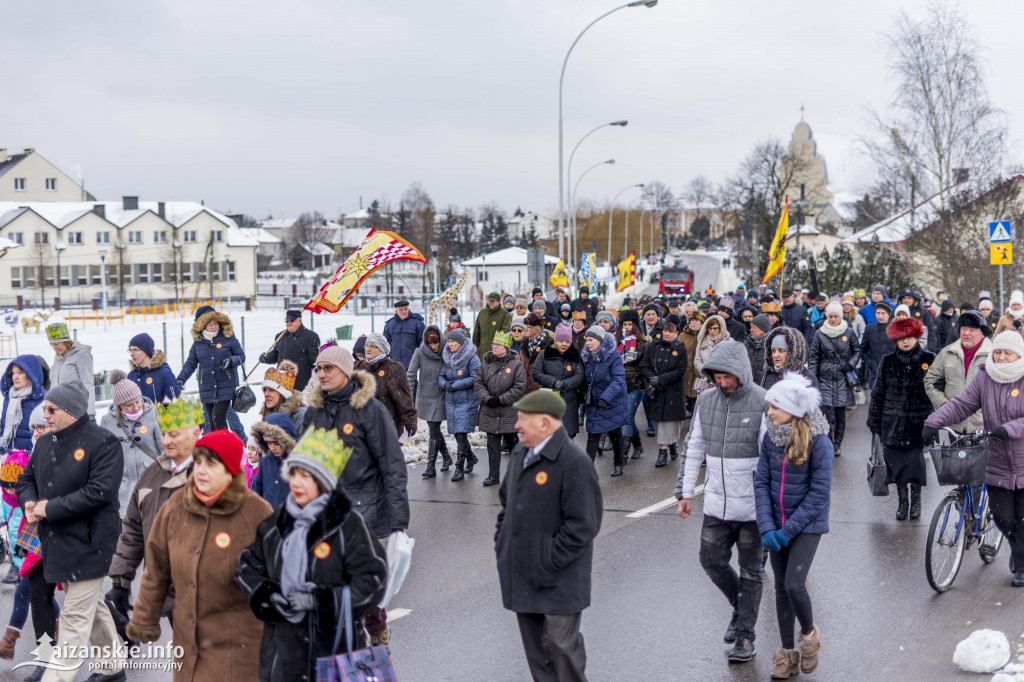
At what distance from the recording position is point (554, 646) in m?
5.20

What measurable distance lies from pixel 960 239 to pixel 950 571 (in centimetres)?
2301

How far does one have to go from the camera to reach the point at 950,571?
7.79 meters

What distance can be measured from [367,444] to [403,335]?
8.58m

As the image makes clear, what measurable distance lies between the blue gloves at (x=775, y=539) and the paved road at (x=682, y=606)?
2.68 feet

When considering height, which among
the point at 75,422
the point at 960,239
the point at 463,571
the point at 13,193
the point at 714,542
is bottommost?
the point at 463,571

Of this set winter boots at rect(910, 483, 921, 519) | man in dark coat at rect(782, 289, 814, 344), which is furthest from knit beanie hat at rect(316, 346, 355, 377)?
man in dark coat at rect(782, 289, 814, 344)

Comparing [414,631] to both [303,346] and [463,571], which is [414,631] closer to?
[463,571]

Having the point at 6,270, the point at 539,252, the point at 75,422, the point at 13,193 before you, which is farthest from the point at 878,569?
the point at 13,193

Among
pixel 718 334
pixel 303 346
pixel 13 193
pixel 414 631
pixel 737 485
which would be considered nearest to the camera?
pixel 737 485

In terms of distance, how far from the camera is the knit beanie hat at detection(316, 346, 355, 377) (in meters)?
Answer: 6.67

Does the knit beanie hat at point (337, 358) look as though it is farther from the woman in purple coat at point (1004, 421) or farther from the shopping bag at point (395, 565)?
the woman in purple coat at point (1004, 421)

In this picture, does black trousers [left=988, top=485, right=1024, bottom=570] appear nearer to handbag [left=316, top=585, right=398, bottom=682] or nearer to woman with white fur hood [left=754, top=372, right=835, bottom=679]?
woman with white fur hood [left=754, top=372, right=835, bottom=679]

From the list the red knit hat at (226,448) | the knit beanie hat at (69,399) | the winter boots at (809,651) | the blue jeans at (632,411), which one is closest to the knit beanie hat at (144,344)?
the knit beanie hat at (69,399)

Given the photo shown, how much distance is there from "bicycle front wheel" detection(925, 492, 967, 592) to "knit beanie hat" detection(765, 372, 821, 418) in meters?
2.14
